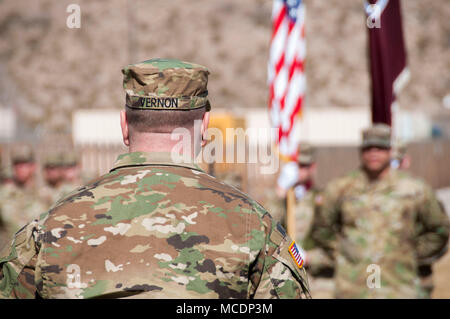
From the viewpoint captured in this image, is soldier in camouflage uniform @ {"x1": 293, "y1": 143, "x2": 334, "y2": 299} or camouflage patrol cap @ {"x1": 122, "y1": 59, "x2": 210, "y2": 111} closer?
camouflage patrol cap @ {"x1": 122, "y1": 59, "x2": 210, "y2": 111}

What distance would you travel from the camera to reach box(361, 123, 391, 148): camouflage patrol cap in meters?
5.34

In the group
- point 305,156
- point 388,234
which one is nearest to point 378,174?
point 388,234

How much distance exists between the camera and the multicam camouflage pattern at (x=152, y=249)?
77.0 inches

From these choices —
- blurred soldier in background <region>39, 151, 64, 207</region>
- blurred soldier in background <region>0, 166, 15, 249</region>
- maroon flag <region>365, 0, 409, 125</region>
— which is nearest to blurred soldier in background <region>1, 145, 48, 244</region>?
blurred soldier in background <region>0, 166, 15, 249</region>

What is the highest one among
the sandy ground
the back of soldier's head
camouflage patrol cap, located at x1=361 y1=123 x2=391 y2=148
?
the back of soldier's head

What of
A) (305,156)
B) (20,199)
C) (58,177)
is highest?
(305,156)

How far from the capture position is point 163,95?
212cm

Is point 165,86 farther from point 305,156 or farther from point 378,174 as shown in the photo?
point 305,156

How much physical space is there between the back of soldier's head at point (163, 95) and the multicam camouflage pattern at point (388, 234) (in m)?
3.49

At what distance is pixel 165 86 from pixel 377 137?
3.47 metres

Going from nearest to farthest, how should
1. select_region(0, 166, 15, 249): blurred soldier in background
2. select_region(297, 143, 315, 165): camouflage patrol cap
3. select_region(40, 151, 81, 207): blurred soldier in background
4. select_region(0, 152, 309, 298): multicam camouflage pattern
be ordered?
select_region(0, 152, 309, 298): multicam camouflage pattern, select_region(0, 166, 15, 249): blurred soldier in background, select_region(40, 151, 81, 207): blurred soldier in background, select_region(297, 143, 315, 165): camouflage patrol cap

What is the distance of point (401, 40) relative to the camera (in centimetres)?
577

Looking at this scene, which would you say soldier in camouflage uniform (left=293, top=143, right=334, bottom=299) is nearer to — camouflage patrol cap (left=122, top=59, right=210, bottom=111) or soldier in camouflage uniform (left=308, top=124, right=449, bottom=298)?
soldier in camouflage uniform (left=308, top=124, right=449, bottom=298)

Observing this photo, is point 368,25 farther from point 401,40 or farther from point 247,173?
point 247,173
